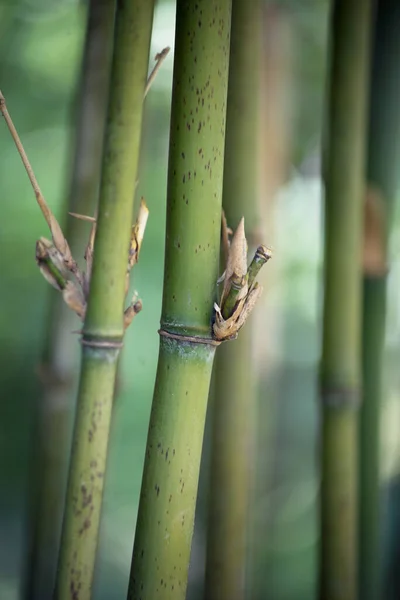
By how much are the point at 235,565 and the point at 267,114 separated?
769mm

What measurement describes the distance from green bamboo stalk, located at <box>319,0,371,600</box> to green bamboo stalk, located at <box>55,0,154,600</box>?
26cm

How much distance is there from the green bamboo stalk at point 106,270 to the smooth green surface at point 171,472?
5cm

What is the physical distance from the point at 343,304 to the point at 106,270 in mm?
281

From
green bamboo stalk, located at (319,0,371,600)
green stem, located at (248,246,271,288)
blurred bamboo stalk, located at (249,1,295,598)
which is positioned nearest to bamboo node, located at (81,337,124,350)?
green stem, located at (248,246,271,288)

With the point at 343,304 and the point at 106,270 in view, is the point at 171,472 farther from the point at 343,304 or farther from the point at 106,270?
the point at 343,304

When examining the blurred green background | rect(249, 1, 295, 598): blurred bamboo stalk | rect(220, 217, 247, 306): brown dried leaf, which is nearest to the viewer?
rect(220, 217, 247, 306): brown dried leaf

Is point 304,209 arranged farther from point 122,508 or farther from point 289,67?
point 122,508

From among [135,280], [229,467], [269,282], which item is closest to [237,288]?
[229,467]

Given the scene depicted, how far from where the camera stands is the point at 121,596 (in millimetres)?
1238

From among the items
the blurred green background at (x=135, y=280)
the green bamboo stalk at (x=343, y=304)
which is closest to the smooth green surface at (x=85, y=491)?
the green bamboo stalk at (x=343, y=304)

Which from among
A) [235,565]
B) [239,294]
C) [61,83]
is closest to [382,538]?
[235,565]

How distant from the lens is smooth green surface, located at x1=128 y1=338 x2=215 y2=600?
1.17 feet

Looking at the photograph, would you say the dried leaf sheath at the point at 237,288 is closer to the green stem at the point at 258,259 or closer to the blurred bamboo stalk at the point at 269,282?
the green stem at the point at 258,259

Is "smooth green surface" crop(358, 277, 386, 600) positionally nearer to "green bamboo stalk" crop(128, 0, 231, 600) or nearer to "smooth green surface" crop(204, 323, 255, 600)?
"smooth green surface" crop(204, 323, 255, 600)
